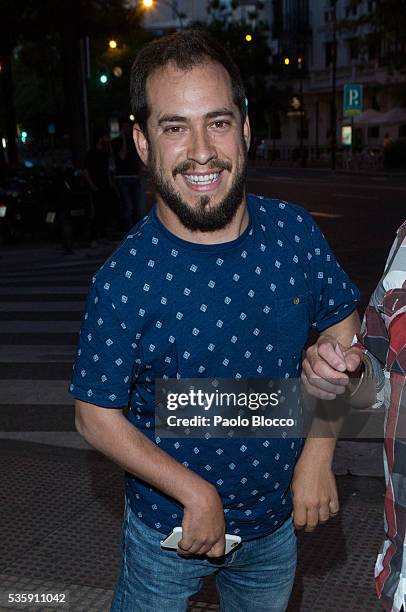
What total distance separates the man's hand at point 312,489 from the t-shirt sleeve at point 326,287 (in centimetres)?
34

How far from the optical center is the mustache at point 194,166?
214 cm

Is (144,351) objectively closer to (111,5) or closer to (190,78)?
(190,78)

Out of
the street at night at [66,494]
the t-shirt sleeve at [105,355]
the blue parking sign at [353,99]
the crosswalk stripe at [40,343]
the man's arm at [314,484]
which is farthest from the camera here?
the blue parking sign at [353,99]

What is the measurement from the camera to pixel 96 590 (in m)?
3.73

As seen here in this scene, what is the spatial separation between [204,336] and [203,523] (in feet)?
1.36

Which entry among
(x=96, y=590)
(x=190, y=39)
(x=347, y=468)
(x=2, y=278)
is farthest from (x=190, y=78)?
(x=2, y=278)

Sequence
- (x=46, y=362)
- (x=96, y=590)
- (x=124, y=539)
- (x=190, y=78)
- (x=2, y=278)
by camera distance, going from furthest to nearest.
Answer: (x=2, y=278), (x=46, y=362), (x=96, y=590), (x=124, y=539), (x=190, y=78)

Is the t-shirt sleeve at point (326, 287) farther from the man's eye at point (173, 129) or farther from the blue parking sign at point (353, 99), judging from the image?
the blue parking sign at point (353, 99)

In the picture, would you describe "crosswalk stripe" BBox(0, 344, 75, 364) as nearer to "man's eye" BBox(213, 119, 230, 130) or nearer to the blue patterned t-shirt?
the blue patterned t-shirt

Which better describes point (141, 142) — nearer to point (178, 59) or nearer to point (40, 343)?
point (178, 59)

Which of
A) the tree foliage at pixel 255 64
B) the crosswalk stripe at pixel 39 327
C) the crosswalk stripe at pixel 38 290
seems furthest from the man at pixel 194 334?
the tree foliage at pixel 255 64

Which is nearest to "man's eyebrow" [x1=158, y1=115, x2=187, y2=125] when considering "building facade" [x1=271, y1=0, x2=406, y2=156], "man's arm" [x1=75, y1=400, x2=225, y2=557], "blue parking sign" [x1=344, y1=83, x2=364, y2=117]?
"man's arm" [x1=75, y1=400, x2=225, y2=557]

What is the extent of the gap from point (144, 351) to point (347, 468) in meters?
3.22

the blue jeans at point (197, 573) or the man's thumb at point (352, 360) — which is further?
the blue jeans at point (197, 573)
